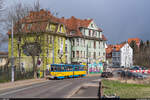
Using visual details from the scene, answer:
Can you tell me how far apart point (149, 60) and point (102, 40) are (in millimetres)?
21986

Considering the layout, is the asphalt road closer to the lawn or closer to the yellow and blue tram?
the lawn

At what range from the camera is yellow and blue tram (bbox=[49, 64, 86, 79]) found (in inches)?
1553

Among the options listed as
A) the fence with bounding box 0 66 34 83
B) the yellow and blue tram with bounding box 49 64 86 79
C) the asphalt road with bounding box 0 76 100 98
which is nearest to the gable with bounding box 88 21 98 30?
the yellow and blue tram with bounding box 49 64 86 79

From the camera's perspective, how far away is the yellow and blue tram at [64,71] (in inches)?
1553

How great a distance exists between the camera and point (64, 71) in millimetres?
41562

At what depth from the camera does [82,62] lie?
61.6 m

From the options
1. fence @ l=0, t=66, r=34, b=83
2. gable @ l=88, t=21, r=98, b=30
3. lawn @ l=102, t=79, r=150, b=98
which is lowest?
lawn @ l=102, t=79, r=150, b=98

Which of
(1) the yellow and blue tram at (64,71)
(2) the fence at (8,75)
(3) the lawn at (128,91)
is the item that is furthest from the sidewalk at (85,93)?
(1) the yellow and blue tram at (64,71)

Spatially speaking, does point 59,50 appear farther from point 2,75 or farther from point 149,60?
point 149,60

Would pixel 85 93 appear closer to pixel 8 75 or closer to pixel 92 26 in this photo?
pixel 8 75

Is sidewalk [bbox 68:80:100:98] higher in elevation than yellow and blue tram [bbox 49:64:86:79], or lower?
lower

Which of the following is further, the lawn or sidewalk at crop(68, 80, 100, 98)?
sidewalk at crop(68, 80, 100, 98)

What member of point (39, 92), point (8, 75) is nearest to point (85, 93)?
point (39, 92)

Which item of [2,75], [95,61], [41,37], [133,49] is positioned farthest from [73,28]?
[133,49]
